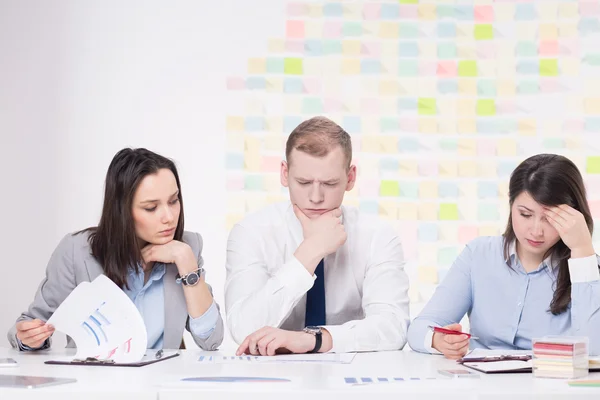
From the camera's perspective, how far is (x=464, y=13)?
3.69 meters

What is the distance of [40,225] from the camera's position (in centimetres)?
369

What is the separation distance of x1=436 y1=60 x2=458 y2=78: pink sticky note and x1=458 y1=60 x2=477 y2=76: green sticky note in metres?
0.02

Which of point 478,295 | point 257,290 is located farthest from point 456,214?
Result: point 257,290

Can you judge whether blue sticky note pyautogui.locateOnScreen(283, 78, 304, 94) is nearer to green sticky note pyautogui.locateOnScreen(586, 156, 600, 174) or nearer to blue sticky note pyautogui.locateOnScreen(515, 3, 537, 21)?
blue sticky note pyautogui.locateOnScreen(515, 3, 537, 21)

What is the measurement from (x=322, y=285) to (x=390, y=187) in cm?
132

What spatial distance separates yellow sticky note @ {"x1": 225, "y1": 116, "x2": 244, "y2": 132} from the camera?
367cm

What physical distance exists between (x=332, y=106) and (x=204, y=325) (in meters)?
1.71

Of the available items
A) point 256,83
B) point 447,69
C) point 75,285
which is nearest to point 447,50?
point 447,69

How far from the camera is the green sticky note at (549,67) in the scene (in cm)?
364

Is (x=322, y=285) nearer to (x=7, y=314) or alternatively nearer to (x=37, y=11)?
(x=7, y=314)

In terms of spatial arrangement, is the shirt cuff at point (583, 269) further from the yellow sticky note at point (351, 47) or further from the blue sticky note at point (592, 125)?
the yellow sticky note at point (351, 47)

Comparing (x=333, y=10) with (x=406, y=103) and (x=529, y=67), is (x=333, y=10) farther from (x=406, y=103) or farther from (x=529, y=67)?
(x=529, y=67)

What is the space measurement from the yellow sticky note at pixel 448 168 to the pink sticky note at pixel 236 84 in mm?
1044

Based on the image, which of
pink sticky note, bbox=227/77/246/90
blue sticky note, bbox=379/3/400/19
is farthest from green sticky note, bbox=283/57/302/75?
blue sticky note, bbox=379/3/400/19
